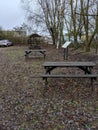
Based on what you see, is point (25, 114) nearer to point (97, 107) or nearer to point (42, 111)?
point (42, 111)

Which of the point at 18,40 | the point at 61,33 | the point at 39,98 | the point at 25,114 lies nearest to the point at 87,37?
the point at 61,33

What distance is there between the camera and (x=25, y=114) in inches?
226

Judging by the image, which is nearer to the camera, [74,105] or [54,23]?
[74,105]

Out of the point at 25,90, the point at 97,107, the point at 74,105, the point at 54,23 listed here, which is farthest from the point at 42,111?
the point at 54,23

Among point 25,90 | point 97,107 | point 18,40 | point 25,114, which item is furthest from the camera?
point 18,40

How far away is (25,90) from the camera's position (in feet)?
26.0

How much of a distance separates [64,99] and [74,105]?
566 millimetres

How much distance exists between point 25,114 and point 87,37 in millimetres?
16217

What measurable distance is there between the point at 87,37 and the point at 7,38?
26.1 meters

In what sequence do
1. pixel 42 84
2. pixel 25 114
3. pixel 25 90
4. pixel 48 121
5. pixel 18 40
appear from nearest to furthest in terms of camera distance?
1. pixel 48 121
2. pixel 25 114
3. pixel 25 90
4. pixel 42 84
5. pixel 18 40

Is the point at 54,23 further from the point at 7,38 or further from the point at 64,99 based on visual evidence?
the point at 64,99

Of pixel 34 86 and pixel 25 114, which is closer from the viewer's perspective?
pixel 25 114

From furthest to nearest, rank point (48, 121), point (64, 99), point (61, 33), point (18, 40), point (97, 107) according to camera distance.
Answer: point (18, 40) → point (61, 33) → point (64, 99) → point (97, 107) → point (48, 121)

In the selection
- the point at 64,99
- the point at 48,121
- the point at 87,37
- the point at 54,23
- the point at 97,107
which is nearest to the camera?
the point at 48,121
